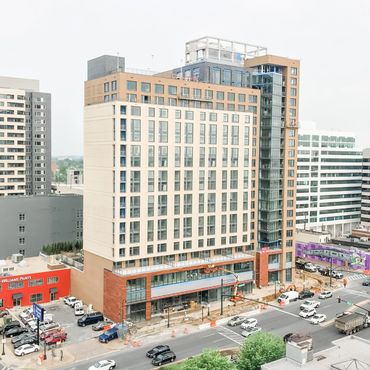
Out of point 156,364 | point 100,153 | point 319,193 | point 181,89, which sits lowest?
point 156,364

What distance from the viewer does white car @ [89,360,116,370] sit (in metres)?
55.3

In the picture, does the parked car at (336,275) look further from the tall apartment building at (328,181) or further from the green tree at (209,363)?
the green tree at (209,363)

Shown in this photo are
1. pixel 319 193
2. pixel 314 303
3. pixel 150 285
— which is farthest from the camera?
pixel 319 193

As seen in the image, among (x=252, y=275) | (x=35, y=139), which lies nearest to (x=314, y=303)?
(x=252, y=275)

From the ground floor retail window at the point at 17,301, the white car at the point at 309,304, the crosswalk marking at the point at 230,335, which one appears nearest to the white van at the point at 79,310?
the ground floor retail window at the point at 17,301

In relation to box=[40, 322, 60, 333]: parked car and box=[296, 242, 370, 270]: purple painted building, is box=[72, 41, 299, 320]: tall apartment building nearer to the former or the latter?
box=[40, 322, 60, 333]: parked car

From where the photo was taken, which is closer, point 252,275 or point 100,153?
point 100,153

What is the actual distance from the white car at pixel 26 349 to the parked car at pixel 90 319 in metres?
9.60

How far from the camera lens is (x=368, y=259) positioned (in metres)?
104

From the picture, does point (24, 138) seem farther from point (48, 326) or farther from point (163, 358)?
point (163, 358)

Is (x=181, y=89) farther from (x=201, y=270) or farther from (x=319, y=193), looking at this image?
(x=319, y=193)

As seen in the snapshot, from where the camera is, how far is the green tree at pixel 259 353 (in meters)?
48.0

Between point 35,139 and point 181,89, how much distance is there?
68552 mm

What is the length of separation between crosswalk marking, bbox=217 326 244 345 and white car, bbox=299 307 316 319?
1319 cm
